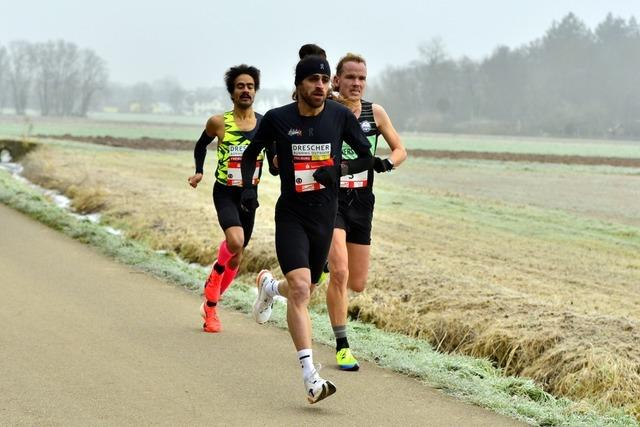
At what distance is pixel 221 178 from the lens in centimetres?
915

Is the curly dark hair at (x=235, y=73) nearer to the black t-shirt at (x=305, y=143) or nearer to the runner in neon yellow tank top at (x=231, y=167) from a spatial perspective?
the runner in neon yellow tank top at (x=231, y=167)

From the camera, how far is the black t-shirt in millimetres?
6910

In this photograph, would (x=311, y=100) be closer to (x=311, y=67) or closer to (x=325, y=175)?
(x=311, y=67)

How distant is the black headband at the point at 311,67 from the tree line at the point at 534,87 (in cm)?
14056

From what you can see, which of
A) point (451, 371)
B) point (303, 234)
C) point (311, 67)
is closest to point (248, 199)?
point (303, 234)

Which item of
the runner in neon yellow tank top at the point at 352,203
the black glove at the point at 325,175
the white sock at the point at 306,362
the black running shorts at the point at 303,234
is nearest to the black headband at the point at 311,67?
the black glove at the point at 325,175

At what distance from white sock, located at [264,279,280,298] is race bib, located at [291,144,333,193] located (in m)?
1.28

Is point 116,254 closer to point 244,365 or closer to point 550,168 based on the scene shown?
point 244,365

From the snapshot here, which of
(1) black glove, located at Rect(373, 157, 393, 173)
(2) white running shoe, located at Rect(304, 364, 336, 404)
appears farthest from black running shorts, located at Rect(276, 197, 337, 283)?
(2) white running shoe, located at Rect(304, 364, 336, 404)

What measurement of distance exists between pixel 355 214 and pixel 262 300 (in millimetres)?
1050

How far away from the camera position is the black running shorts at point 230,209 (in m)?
9.04

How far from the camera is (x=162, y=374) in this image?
726 centimetres

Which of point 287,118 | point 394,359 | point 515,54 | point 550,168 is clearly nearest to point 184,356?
point 394,359

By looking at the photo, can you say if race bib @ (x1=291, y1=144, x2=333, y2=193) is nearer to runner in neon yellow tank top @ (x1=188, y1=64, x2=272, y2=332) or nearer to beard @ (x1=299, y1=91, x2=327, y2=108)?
beard @ (x1=299, y1=91, x2=327, y2=108)
